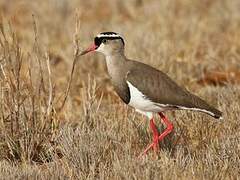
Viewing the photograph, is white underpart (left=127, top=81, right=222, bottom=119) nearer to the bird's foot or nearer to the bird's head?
the bird's foot

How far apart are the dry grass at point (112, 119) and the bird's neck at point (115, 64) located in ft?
1.26

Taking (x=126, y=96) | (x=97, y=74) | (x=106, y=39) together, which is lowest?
(x=97, y=74)

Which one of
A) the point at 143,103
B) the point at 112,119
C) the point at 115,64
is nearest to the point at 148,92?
the point at 143,103

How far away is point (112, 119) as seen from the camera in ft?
22.9

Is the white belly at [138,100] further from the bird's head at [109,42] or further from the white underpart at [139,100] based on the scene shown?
the bird's head at [109,42]

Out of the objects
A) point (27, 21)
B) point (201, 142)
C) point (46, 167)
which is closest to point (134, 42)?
point (27, 21)

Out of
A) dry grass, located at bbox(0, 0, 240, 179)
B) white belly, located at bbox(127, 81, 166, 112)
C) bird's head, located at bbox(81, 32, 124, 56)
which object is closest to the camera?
dry grass, located at bbox(0, 0, 240, 179)

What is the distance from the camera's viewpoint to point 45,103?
7047 mm

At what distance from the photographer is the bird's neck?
6.26 meters

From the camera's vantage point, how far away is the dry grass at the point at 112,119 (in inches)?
216

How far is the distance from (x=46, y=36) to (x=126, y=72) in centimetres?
561

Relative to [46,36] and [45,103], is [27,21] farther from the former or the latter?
[45,103]

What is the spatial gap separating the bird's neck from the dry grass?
A: 38cm

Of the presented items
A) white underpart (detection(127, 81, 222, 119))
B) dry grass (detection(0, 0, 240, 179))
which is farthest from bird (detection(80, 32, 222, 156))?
dry grass (detection(0, 0, 240, 179))
